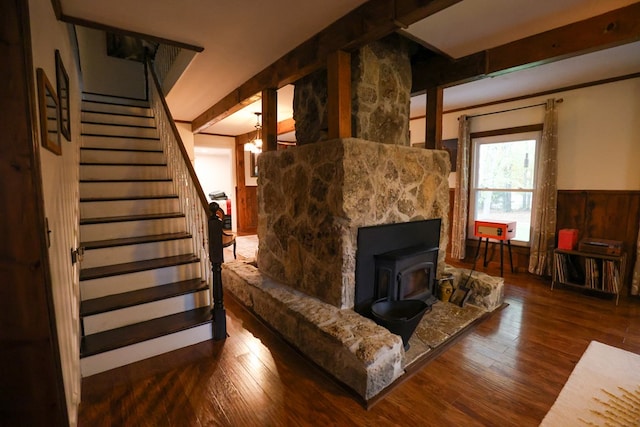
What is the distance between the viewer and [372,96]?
2.68 m

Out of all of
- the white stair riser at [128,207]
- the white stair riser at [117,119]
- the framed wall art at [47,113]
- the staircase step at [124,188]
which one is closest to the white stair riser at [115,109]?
the white stair riser at [117,119]

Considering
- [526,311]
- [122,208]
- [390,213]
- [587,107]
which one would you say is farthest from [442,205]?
[122,208]

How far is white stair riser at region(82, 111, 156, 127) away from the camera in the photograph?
4.09 m

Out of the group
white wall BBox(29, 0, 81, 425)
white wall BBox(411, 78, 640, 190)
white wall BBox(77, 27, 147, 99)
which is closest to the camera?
white wall BBox(29, 0, 81, 425)

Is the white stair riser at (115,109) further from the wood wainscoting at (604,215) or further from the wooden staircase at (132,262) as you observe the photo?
the wood wainscoting at (604,215)

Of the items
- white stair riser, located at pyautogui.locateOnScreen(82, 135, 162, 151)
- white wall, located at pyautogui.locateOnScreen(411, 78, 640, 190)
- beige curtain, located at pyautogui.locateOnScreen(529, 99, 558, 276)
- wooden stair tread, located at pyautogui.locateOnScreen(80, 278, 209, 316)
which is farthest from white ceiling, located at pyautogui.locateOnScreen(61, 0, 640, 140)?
wooden stair tread, located at pyautogui.locateOnScreen(80, 278, 209, 316)

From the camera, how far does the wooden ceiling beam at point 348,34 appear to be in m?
1.74

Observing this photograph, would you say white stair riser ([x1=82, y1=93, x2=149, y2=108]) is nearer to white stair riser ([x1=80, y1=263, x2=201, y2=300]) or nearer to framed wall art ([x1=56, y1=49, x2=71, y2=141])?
framed wall art ([x1=56, y1=49, x2=71, y2=141])

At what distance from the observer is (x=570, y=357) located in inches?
90.0

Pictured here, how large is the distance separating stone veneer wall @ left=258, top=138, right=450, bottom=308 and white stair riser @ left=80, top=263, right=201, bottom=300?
2.92 feet

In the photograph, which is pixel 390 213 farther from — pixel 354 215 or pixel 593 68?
pixel 593 68

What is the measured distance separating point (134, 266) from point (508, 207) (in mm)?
5007

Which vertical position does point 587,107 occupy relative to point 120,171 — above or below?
above

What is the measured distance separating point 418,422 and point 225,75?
141 inches
